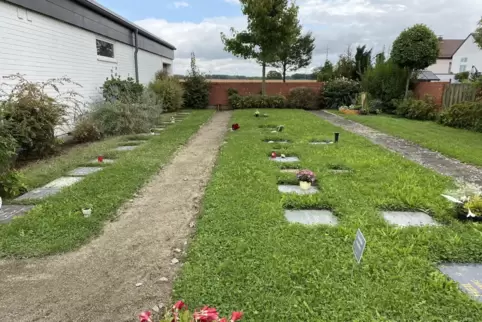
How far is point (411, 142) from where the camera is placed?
7359 millimetres

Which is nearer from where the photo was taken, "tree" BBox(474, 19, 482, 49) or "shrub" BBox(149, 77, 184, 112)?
"tree" BBox(474, 19, 482, 49)

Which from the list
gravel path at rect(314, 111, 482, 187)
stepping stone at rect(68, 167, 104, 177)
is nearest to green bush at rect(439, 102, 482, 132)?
gravel path at rect(314, 111, 482, 187)

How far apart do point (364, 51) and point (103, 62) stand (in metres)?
14.7

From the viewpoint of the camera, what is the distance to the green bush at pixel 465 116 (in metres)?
9.31

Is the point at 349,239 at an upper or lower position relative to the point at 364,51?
lower

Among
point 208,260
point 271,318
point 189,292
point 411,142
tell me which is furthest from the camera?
point 411,142

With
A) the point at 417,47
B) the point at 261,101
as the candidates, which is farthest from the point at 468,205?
the point at 261,101

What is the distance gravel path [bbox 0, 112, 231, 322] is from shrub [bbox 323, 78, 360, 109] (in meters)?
13.0

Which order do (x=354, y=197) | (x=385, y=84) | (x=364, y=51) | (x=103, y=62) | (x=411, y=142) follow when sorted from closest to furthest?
(x=354, y=197), (x=411, y=142), (x=103, y=62), (x=385, y=84), (x=364, y=51)

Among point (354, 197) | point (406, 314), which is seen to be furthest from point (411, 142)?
point (406, 314)

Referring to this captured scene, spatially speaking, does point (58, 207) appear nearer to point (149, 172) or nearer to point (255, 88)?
point (149, 172)

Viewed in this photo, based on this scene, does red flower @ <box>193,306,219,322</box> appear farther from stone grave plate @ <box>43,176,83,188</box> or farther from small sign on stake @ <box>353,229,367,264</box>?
stone grave plate @ <box>43,176,83,188</box>

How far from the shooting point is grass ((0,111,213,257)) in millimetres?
2828

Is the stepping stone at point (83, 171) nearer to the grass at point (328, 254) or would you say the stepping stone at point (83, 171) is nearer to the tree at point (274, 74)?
the grass at point (328, 254)
